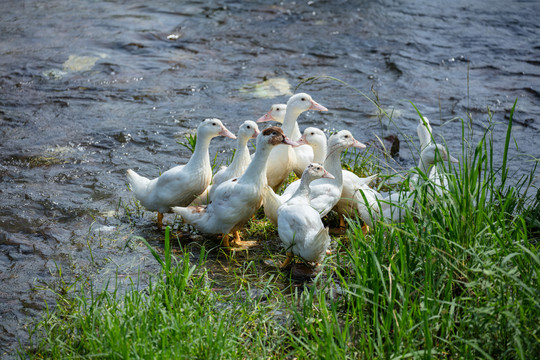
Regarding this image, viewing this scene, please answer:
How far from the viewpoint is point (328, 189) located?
486 centimetres

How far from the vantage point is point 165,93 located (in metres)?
8.10

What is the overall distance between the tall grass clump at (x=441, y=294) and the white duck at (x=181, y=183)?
1.69m

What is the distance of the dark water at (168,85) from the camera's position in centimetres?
508

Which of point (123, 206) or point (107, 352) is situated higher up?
point (107, 352)

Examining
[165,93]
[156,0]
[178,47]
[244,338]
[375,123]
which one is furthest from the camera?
[156,0]

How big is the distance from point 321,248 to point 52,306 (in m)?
1.77

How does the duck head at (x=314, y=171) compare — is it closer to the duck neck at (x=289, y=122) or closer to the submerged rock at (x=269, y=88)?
the duck neck at (x=289, y=122)

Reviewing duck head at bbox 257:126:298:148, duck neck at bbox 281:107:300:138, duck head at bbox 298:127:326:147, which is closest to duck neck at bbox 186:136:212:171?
duck head at bbox 257:126:298:148

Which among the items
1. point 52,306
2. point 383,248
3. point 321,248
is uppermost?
point 383,248

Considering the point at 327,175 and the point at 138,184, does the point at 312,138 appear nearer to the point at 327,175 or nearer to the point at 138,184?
the point at 327,175

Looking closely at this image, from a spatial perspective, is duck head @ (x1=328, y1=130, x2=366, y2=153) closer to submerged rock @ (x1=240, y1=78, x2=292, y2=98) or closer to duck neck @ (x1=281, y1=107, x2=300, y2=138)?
duck neck @ (x1=281, y1=107, x2=300, y2=138)

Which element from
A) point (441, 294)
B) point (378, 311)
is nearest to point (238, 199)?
point (378, 311)

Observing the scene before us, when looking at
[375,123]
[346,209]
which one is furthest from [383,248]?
[375,123]

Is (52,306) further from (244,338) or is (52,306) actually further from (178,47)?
(178,47)
